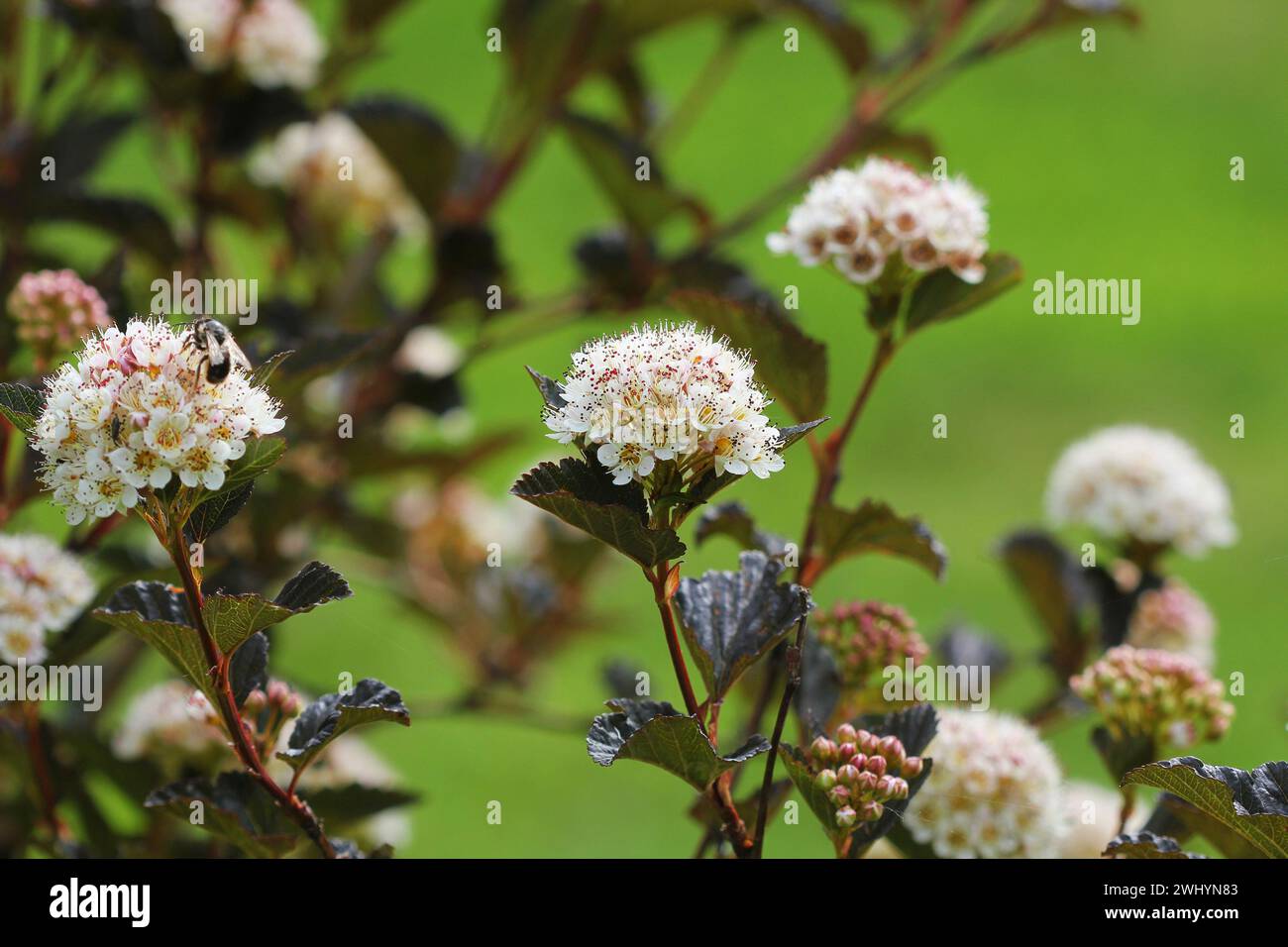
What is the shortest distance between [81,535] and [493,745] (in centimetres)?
210

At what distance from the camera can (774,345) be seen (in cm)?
104

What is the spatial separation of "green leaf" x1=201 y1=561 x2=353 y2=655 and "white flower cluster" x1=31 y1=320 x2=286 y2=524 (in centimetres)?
6

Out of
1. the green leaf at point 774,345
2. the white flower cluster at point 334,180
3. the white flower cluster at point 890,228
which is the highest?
the white flower cluster at point 334,180

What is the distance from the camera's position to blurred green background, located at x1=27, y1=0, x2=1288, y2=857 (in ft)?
9.70

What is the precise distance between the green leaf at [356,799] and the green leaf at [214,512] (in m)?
0.26

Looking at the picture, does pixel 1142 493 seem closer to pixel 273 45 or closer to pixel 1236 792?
pixel 1236 792

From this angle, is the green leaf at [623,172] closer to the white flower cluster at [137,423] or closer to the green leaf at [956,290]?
the green leaf at [956,290]

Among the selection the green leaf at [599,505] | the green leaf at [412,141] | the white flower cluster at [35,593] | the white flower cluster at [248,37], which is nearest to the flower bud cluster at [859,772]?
the green leaf at [599,505]

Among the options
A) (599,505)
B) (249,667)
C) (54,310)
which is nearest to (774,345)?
(599,505)

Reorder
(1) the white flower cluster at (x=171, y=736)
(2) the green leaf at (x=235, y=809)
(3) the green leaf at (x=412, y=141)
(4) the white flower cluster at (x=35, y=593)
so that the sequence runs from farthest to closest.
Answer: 1. (3) the green leaf at (x=412, y=141)
2. (1) the white flower cluster at (x=171, y=736)
3. (4) the white flower cluster at (x=35, y=593)
4. (2) the green leaf at (x=235, y=809)

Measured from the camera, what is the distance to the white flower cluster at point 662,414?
0.77 meters

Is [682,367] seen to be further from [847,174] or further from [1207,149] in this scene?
[1207,149]
